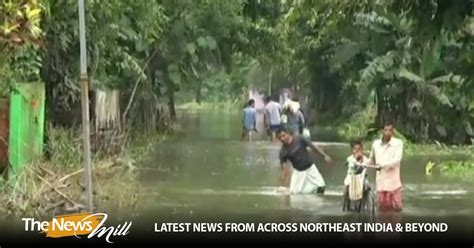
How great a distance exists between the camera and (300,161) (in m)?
A: 13.7

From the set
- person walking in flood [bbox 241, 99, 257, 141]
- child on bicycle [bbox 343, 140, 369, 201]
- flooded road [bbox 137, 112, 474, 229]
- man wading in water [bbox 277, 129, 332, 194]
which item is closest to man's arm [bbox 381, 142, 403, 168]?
child on bicycle [bbox 343, 140, 369, 201]

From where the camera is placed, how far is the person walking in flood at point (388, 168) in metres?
12.2

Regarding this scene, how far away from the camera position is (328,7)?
413 inches

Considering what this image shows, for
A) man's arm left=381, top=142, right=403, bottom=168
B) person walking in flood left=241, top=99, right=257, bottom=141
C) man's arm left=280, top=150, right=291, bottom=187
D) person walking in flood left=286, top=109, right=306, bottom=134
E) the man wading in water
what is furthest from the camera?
person walking in flood left=241, top=99, right=257, bottom=141

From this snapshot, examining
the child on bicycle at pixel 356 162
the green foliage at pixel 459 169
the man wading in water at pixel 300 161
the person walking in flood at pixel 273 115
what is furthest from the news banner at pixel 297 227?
the person walking in flood at pixel 273 115

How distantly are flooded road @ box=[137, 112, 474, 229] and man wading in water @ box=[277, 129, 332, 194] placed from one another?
0.15 m

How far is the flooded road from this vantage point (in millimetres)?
12570

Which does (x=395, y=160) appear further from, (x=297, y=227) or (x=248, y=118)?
(x=248, y=118)

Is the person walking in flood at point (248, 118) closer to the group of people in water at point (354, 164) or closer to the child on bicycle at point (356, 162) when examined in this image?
the group of people in water at point (354, 164)

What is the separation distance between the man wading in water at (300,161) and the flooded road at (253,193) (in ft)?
0.49

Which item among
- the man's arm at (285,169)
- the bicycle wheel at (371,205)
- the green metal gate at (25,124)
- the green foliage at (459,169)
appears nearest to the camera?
the bicycle wheel at (371,205)

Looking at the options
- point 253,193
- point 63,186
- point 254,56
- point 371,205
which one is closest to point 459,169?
point 253,193

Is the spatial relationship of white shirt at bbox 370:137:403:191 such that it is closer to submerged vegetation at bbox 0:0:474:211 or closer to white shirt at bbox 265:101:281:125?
submerged vegetation at bbox 0:0:474:211

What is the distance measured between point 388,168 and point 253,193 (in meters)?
3.46
